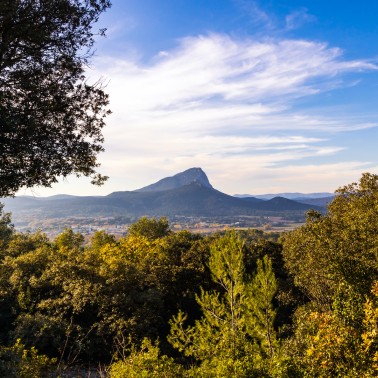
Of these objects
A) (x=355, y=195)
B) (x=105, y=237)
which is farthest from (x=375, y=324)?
(x=105, y=237)

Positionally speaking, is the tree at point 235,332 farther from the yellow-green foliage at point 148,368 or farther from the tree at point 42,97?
the tree at point 42,97

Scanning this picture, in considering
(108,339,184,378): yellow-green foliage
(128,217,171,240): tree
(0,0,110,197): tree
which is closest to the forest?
(108,339,184,378): yellow-green foliage

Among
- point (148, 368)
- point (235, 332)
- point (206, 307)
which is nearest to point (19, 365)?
point (148, 368)

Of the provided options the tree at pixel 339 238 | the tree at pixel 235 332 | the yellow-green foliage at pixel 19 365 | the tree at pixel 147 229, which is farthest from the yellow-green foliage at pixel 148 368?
the tree at pixel 147 229

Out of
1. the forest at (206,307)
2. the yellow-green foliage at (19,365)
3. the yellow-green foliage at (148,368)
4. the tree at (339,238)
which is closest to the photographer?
the yellow-green foliage at (19,365)

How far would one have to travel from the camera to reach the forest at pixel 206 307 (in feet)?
26.1

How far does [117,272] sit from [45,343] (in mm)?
5722

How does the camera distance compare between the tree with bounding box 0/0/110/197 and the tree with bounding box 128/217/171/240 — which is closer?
the tree with bounding box 0/0/110/197

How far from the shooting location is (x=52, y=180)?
9555mm

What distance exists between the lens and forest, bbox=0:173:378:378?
7.95 m

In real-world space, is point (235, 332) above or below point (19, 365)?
above

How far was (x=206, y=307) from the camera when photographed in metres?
13.6

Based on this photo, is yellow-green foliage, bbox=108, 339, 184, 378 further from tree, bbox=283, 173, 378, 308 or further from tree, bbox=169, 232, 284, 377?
tree, bbox=283, 173, 378, 308

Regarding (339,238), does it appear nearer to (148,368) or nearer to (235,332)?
(235,332)
